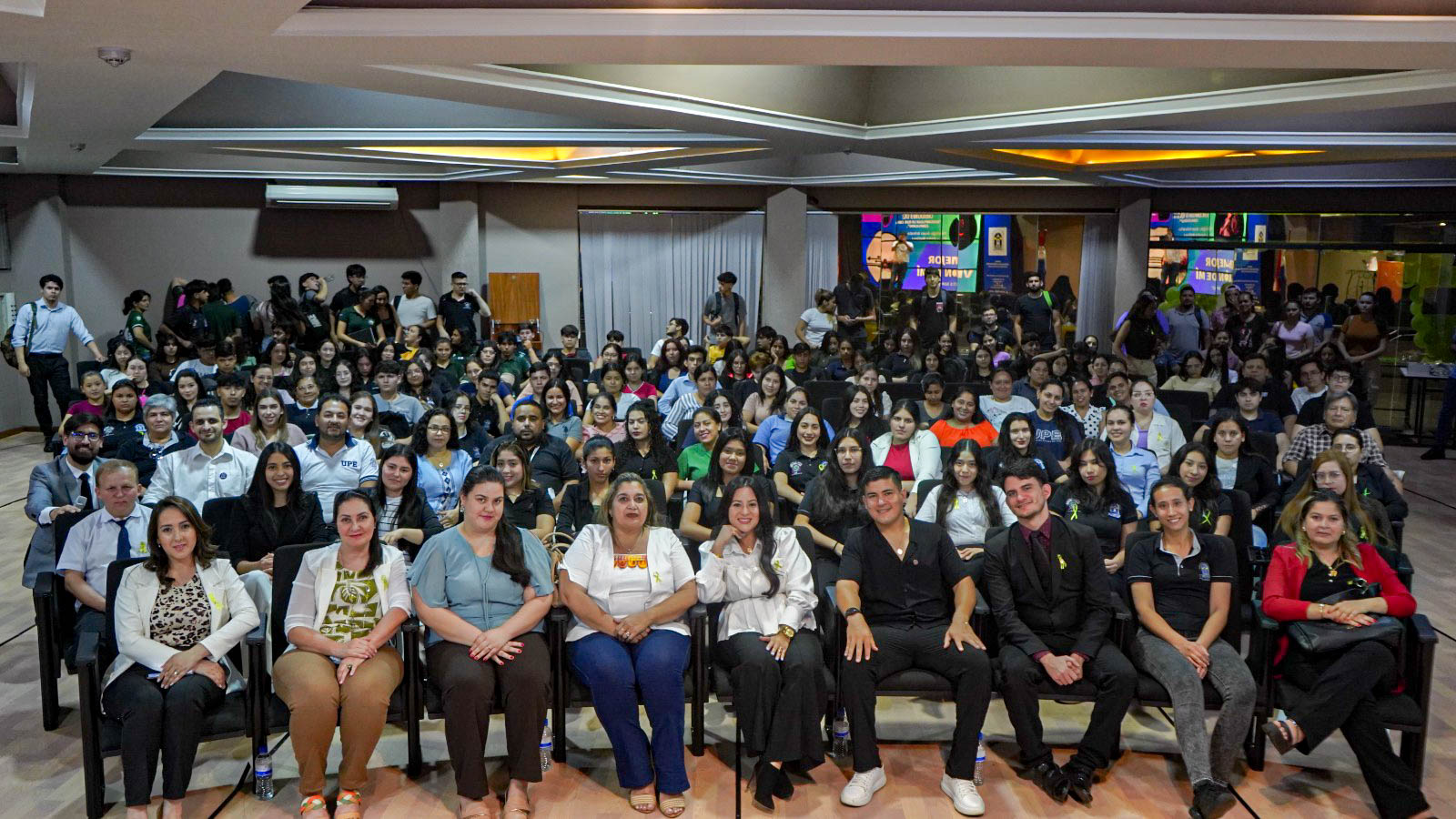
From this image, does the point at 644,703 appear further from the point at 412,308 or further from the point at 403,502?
the point at 412,308

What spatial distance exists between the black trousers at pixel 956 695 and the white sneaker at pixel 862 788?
28 mm

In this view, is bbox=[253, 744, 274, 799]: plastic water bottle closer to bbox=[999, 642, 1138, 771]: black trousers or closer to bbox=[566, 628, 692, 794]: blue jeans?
bbox=[566, 628, 692, 794]: blue jeans

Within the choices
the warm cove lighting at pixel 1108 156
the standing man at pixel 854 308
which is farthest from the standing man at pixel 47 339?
the warm cove lighting at pixel 1108 156

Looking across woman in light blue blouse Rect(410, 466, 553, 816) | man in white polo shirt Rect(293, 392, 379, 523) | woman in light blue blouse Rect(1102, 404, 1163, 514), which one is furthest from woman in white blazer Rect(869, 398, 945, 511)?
man in white polo shirt Rect(293, 392, 379, 523)

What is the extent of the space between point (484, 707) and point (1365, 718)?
2.93 metres

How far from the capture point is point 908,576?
410 cm

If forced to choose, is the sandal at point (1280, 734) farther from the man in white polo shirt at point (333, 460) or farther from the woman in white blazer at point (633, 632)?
the man in white polo shirt at point (333, 460)

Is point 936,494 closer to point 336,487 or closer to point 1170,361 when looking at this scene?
point 336,487

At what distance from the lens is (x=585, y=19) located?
3.76 meters

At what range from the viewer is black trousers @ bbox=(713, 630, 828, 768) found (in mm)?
3730

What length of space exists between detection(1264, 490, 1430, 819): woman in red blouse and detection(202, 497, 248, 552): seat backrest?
12.8 ft

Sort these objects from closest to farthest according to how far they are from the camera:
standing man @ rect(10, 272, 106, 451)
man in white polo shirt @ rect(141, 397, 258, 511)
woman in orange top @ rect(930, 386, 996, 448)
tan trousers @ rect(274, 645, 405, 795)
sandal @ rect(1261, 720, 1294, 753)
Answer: tan trousers @ rect(274, 645, 405, 795) < sandal @ rect(1261, 720, 1294, 753) < man in white polo shirt @ rect(141, 397, 258, 511) < woman in orange top @ rect(930, 386, 996, 448) < standing man @ rect(10, 272, 106, 451)

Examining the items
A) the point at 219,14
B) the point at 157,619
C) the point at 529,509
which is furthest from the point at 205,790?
the point at 219,14

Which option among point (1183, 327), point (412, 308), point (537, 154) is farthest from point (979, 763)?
point (412, 308)
